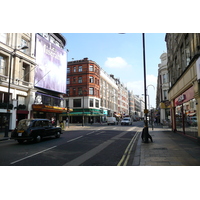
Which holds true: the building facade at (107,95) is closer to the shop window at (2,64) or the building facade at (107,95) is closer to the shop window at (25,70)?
the shop window at (25,70)

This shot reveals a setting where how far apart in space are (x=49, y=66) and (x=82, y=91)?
22.3 metres

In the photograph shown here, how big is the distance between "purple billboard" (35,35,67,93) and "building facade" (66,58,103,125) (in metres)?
17.0

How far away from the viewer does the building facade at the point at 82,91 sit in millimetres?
51556

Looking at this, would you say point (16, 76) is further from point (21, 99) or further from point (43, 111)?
point (43, 111)

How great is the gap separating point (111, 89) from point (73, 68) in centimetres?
2171

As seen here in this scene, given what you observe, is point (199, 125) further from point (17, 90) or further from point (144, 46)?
point (17, 90)

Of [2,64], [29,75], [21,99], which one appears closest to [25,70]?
[29,75]

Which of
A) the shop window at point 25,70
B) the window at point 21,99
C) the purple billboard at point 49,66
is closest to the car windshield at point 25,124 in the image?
the window at point 21,99

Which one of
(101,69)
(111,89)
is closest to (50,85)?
(101,69)

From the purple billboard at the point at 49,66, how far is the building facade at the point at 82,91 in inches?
669

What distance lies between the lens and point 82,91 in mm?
52406

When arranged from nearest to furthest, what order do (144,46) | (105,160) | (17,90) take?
1. (105,160)
2. (144,46)
3. (17,90)

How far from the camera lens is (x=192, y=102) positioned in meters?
12.7

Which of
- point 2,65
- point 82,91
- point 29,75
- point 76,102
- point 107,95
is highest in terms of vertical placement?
point 107,95
